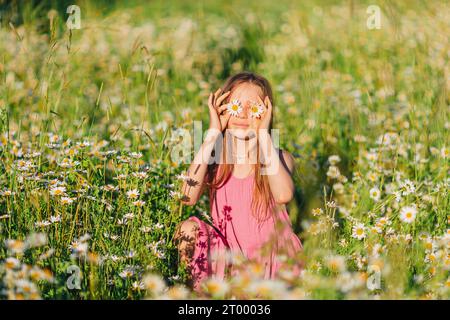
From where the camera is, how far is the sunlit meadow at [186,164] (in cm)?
194

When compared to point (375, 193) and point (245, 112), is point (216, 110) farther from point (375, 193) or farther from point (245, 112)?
point (375, 193)

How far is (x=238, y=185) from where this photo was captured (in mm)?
2404

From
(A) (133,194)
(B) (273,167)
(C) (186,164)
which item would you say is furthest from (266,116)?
(C) (186,164)

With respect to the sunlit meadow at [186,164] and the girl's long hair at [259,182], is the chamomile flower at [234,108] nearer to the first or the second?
the girl's long hair at [259,182]

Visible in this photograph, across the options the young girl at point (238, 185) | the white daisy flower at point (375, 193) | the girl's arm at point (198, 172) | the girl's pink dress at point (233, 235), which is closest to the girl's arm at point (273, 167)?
the young girl at point (238, 185)

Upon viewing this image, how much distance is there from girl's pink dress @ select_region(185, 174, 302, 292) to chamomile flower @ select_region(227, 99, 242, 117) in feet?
0.98

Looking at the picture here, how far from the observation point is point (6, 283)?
1.74 metres

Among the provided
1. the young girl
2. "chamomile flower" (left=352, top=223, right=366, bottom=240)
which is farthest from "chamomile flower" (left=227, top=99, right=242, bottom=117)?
"chamomile flower" (left=352, top=223, right=366, bottom=240)

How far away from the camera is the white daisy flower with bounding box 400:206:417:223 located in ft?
7.68

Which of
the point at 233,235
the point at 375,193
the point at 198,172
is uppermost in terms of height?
the point at 198,172

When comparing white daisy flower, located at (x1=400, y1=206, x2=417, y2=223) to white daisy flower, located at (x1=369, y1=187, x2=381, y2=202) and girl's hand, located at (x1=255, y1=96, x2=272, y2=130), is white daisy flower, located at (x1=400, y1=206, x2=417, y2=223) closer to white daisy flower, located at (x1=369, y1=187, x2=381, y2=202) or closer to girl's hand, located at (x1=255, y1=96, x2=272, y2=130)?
white daisy flower, located at (x1=369, y1=187, x2=381, y2=202)

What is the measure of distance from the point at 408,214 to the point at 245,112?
0.83 m

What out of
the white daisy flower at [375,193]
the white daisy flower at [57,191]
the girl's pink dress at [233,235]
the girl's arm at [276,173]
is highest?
the girl's arm at [276,173]

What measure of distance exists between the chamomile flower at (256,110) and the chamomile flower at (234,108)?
52mm
